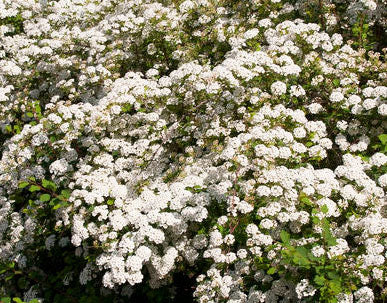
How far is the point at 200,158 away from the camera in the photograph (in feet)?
17.0

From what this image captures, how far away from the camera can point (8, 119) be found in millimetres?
6770

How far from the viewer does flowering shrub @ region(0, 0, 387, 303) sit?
3998 millimetres

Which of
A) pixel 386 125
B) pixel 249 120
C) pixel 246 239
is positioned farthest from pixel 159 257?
pixel 386 125

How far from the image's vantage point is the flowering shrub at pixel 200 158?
4.00 m

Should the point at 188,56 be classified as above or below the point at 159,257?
above

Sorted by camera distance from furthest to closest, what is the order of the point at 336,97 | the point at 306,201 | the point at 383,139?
the point at 336,97, the point at 383,139, the point at 306,201

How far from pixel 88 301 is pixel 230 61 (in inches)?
138

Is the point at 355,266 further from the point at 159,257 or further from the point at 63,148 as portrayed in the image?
the point at 63,148

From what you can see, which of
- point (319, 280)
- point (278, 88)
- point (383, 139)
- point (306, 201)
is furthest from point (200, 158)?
point (319, 280)

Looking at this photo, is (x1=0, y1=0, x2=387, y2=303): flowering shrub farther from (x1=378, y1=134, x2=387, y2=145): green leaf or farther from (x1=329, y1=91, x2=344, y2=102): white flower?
(x1=329, y1=91, x2=344, y2=102): white flower

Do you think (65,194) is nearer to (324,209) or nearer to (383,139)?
(324,209)

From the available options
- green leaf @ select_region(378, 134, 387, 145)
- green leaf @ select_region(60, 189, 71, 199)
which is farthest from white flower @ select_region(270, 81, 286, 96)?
green leaf @ select_region(60, 189, 71, 199)

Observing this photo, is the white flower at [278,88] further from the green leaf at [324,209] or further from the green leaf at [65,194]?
the green leaf at [65,194]

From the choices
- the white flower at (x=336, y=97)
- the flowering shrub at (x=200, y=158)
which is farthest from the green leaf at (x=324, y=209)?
the white flower at (x=336, y=97)
